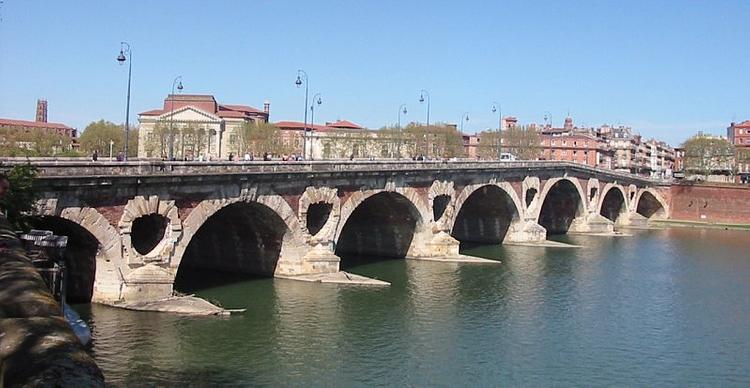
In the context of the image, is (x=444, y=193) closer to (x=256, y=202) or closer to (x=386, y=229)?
(x=386, y=229)

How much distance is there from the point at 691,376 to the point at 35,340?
2442 cm

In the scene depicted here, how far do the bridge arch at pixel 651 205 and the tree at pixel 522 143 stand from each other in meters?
30.6

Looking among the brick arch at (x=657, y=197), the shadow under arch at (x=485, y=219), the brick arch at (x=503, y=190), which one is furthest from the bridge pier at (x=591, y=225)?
the brick arch at (x=657, y=197)

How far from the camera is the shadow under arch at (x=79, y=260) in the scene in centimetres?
2816

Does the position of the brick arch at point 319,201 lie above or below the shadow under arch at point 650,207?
below

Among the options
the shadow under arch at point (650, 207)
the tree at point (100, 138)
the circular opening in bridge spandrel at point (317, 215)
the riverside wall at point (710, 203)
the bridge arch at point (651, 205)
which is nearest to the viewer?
the circular opening in bridge spandrel at point (317, 215)

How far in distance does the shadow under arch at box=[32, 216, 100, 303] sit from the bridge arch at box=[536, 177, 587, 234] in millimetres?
55090

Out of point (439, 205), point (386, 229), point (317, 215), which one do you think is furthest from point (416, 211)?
point (317, 215)

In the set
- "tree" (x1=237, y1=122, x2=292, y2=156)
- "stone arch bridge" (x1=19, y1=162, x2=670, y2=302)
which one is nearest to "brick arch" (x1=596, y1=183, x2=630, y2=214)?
"stone arch bridge" (x1=19, y1=162, x2=670, y2=302)

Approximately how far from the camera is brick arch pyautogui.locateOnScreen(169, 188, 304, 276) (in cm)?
3148

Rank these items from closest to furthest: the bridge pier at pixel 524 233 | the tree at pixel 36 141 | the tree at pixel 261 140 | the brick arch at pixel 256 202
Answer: the brick arch at pixel 256 202
the bridge pier at pixel 524 233
the tree at pixel 36 141
the tree at pixel 261 140

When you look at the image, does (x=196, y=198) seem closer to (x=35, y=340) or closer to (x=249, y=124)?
→ (x=35, y=340)

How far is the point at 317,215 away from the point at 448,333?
1288cm

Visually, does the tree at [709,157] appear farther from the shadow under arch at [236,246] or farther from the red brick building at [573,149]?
the shadow under arch at [236,246]
